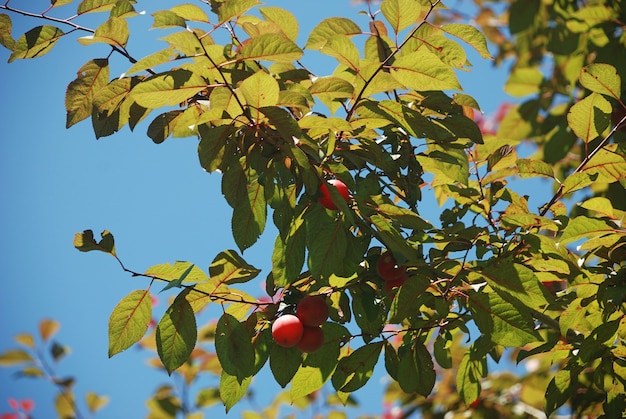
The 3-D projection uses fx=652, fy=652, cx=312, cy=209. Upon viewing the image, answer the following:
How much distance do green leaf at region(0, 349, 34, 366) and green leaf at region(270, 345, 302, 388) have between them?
2.16 m

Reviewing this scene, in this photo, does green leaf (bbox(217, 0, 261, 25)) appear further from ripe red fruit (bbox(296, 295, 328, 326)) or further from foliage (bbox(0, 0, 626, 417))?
ripe red fruit (bbox(296, 295, 328, 326))

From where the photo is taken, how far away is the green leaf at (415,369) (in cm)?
123

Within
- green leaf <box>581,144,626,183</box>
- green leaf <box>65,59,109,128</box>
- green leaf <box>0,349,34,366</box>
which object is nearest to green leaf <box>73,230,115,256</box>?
green leaf <box>65,59,109,128</box>

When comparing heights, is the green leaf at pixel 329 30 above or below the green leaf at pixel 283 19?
below

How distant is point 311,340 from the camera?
1.13 m

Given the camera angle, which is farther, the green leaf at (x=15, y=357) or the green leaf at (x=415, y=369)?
the green leaf at (x=15, y=357)

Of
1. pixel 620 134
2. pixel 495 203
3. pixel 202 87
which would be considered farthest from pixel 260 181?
pixel 620 134

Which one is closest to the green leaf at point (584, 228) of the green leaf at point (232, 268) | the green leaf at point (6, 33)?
the green leaf at point (232, 268)

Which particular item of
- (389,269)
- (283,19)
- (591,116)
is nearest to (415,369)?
(389,269)

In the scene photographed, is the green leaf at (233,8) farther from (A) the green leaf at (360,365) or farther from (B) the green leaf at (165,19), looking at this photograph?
(A) the green leaf at (360,365)

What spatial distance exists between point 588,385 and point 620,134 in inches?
27.3

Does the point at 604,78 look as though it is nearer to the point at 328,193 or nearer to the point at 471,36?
the point at 471,36

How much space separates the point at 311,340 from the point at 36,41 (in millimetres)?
727

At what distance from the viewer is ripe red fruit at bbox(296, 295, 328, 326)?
1.12 metres
